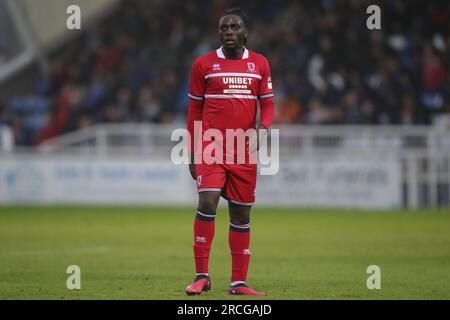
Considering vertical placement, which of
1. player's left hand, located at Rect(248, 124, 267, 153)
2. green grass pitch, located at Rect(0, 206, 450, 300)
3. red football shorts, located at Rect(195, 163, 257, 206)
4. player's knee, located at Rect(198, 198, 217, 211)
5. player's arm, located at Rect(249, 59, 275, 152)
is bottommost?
green grass pitch, located at Rect(0, 206, 450, 300)

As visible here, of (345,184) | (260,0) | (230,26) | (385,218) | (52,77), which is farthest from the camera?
(52,77)

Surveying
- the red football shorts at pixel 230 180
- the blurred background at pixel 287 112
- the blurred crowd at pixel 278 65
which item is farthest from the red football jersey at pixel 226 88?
the blurred crowd at pixel 278 65

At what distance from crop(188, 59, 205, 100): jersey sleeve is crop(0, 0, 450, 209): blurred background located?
46.9ft

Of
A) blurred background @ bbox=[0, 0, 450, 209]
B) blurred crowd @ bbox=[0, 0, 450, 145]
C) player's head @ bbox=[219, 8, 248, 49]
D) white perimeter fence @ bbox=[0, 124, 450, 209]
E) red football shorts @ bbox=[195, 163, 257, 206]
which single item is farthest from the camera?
blurred crowd @ bbox=[0, 0, 450, 145]

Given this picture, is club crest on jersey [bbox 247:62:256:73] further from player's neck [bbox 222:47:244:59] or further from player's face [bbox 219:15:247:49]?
player's face [bbox 219:15:247:49]

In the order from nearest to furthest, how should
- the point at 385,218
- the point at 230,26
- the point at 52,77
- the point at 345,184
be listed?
1. the point at 230,26
2. the point at 385,218
3. the point at 345,184
4. the point at 52,77

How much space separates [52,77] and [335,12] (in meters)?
9.31

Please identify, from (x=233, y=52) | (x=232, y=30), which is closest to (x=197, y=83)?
(x=233, y=52)

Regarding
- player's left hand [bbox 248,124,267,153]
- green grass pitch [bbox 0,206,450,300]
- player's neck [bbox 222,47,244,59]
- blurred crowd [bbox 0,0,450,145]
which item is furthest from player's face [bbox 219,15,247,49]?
blurred crowd [bbox 0,0,450,145]

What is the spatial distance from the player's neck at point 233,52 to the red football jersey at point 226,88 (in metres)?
0.03

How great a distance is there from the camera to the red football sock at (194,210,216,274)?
994cm
